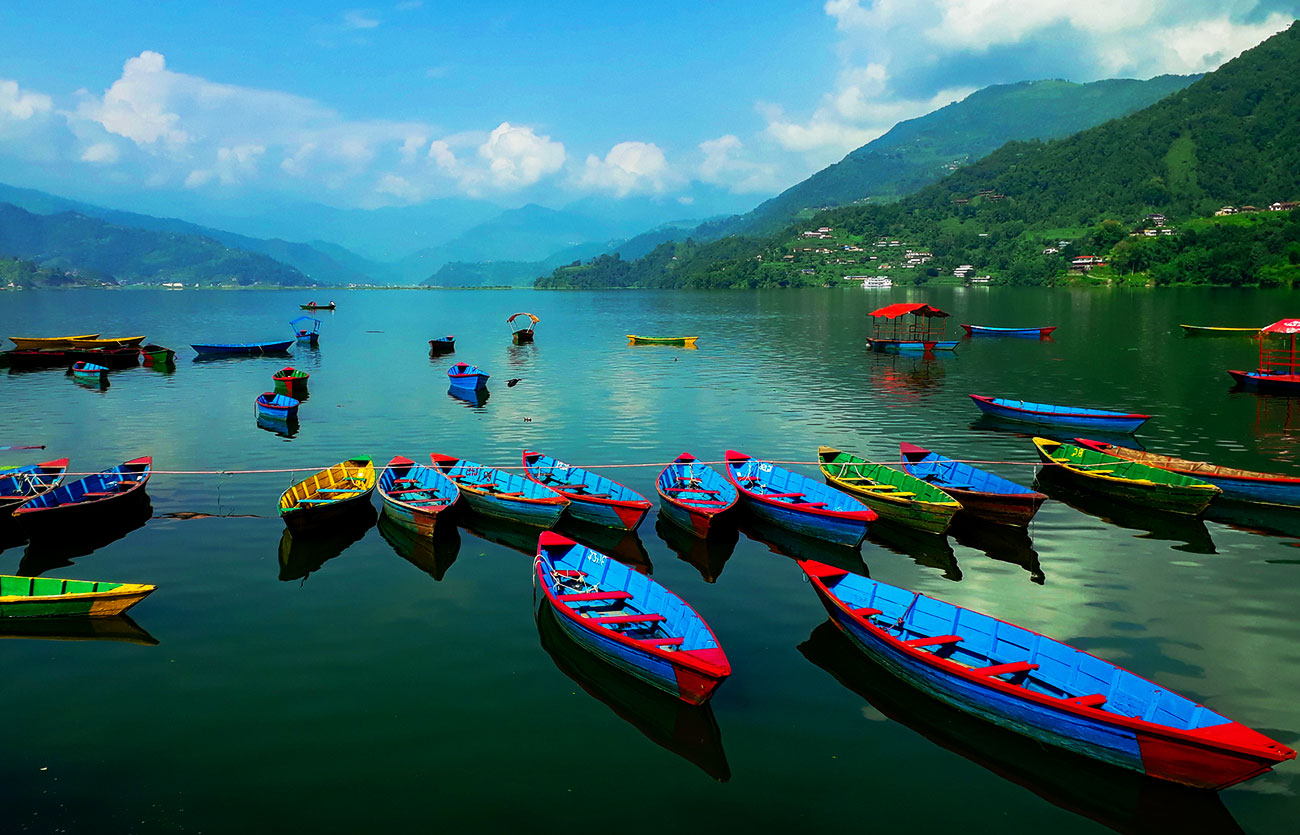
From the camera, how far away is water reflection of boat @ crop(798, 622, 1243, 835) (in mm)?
13594

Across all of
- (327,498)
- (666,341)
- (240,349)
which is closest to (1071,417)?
(327,498)

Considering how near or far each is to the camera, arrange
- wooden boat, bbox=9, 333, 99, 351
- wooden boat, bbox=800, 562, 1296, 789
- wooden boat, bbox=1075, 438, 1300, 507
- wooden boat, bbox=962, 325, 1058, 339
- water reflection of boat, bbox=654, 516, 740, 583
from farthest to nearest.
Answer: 1. wooden boat, bbox=962, 325, 1058, 339
2. wooden boat, bbox=9, 333, 99, 351
3. wooden boat, bbox=1075, 438, 1300, 507
4. water reflection of boat, bbox=654, 516, 740, 583
5. wooden boat, bbox=800, 562, 1296, 789

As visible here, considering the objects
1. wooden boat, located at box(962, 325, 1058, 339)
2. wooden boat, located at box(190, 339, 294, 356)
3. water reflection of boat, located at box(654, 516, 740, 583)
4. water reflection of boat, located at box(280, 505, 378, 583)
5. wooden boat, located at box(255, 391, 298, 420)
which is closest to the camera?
water reflection of boat, located at box(280, 505, 378, 583)

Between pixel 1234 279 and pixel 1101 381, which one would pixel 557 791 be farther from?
pixel 1234 279

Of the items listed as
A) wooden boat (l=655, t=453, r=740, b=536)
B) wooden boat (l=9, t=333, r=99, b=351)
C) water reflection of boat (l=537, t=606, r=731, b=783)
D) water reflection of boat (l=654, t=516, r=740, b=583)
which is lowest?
water reflection of boat (l=537, t=606, r=731, b=783)

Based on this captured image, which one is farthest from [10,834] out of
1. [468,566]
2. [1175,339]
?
[1175,339]

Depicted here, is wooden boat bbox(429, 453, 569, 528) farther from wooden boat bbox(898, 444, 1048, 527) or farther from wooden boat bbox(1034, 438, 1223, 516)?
wooden boat bbox(1034, 438, 1223, 516)

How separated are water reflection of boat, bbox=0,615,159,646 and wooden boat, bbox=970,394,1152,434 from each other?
4558 cm

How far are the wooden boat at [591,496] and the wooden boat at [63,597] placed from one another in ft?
45.6

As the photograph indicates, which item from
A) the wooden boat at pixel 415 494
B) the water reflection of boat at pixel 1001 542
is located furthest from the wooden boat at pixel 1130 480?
the wooden boat at pixel 415 494

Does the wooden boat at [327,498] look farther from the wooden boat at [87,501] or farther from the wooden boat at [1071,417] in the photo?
the wooden boat at [1071,417]

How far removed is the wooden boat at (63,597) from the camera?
20.0m

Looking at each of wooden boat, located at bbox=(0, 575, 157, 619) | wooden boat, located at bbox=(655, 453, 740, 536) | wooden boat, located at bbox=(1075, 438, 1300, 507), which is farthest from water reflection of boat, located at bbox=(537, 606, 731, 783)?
wooden boat, located at bbox=(1075, 438, 1300, 507)

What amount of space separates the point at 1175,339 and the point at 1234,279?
139 meters
